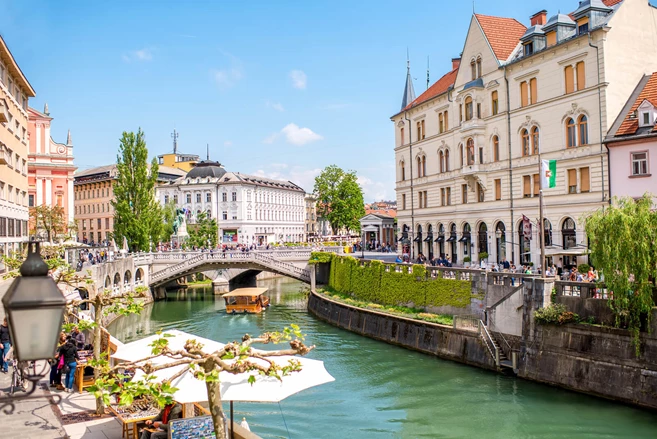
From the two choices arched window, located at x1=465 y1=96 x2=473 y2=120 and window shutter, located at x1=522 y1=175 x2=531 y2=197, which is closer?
window shutter, located at x1=522 y1=175 x2=531 y2=197

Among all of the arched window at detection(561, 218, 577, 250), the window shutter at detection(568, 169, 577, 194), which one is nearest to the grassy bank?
the arched window at detection(561, 218, 577, 250)

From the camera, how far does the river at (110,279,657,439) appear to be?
20688 millimetres

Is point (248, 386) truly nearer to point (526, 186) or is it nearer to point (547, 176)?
point (547, 176)

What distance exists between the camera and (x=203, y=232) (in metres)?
90.6

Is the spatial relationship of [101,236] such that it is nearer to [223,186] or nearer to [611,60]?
[223,186]

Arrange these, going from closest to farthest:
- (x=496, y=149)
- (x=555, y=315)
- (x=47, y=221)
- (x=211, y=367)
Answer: (x=211, y=367) → (x=555, y=315) → (x=496, y=149) → (x=47, y=221)

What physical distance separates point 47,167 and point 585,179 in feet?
167

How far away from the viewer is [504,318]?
2841 centimetres

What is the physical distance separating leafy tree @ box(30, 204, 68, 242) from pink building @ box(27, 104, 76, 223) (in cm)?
577

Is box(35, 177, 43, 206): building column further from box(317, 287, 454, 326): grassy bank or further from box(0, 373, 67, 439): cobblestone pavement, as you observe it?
box(0, 373, 67, 439): cobblestone pavement

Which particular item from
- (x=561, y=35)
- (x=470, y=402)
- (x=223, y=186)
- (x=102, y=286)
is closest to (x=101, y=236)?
(x=223, y=186)

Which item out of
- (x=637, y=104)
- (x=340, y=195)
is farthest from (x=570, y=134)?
(x=340, y=195)

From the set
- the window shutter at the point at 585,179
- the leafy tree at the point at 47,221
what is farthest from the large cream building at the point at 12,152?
the window shutter at the point at 585,179

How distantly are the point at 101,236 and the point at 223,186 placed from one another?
2415 centimetres
